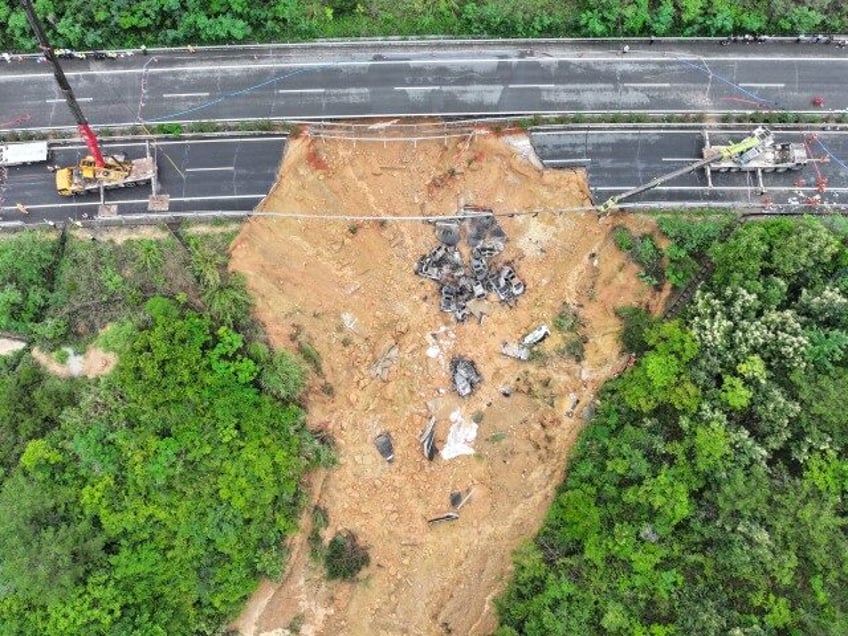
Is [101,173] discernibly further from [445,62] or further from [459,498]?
[459,498]

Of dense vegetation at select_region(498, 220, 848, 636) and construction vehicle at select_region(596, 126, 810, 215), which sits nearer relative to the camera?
dense vegetation at select_region(498, 220, 848, 636)

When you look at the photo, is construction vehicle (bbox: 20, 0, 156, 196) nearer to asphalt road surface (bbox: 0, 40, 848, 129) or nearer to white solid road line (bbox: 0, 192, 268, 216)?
white solid road line (bbox: 0, 192, 268, 216)

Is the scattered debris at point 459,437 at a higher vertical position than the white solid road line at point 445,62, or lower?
lower

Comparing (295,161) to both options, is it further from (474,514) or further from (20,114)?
(474,514)

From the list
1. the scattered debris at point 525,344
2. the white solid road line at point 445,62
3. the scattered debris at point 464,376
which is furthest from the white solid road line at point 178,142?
the scattered debris at point 525,344

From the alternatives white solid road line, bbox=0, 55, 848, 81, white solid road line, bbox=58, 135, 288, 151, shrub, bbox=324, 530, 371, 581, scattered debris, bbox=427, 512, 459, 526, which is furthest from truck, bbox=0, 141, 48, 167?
scattered debris, bbox=427, 512, 459, 526

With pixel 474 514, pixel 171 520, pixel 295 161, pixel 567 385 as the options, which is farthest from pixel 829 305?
pixel 171 520

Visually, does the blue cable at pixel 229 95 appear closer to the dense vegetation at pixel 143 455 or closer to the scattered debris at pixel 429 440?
the dense vegetation at pixel 143 455
